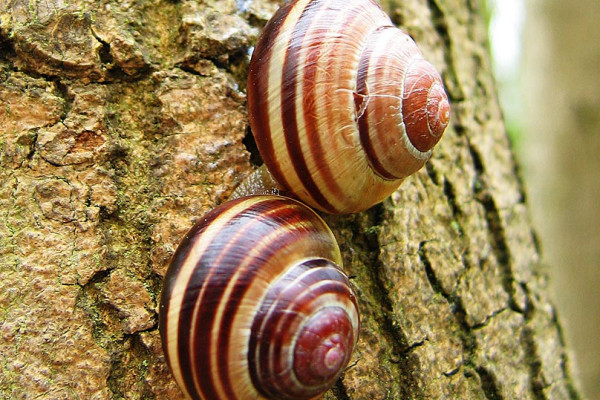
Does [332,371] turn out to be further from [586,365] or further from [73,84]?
[586,365]

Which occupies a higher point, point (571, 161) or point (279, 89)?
point (279, 89)

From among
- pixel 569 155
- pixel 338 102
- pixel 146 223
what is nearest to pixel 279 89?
pixel 338 102

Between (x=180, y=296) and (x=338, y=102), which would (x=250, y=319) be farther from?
(x=338, y=102)

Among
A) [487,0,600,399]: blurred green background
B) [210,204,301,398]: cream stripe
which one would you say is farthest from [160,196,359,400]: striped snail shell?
[487,0,600,399]: blurred green background

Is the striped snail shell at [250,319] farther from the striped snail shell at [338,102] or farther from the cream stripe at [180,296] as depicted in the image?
the striped snail shell at [338,102]

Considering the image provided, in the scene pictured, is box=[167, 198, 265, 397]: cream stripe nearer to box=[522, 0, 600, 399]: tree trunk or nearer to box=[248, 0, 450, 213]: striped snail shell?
box=[248, 0, 450, 213]: striped snail shell

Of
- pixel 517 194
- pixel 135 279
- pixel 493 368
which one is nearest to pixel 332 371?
pixel 135 279
